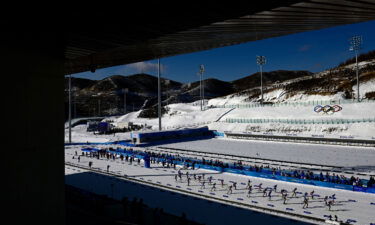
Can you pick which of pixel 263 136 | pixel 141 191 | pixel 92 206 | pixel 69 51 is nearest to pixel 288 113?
pixel 263 136

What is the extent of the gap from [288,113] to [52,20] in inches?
1746

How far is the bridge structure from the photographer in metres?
4.31

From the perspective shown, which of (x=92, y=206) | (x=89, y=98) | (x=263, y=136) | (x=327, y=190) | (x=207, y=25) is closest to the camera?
(x=207, y=25)

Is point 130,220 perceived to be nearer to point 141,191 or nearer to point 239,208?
point 239,208

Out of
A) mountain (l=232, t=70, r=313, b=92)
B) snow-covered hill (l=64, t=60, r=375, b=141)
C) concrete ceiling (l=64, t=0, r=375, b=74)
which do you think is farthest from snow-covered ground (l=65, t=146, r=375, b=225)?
mountain (l=232, t=70, r=313, b=92)

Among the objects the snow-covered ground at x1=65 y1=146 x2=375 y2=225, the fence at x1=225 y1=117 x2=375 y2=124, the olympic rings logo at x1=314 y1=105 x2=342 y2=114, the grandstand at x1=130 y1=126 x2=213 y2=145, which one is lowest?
the snow-covered ground at x1=65 y1=146 x2=375 y2=225

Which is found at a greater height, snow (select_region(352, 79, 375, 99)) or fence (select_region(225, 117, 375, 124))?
snow (select_region(352, 79, 375, 99))

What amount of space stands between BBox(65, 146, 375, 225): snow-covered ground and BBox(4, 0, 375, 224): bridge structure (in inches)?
287

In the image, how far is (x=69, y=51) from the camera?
695 cm

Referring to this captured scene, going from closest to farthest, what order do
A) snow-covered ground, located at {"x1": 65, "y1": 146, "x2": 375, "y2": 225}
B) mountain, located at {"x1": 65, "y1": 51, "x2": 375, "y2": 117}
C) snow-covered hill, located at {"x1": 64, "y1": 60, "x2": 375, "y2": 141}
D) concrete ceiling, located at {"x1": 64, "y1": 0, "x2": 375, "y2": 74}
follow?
concrete ceiling, located at {"x1": 64, "y1": 0, "x2": 375, "y2": 74} → snow-covered ground, located at {"x1": 65, "y1": 146, "x2": 375, "y2": 225} → snow-covered hill, located at {"x1": 64, "y1": 60, "x2": 375, "y2": 141} → mountain, located at {"x1": 65, "y1": 51, "x2": 375, "y2": 117}

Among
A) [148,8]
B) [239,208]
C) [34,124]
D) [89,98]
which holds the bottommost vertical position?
[239,208]

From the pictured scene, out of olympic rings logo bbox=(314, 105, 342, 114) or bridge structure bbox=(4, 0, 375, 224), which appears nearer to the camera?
bridge structure bbox=(4, 0, 375, 224)

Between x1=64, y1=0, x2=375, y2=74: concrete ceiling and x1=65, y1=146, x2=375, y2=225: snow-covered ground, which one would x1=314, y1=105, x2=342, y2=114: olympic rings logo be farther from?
x1=64, y1=0, x2=375, y2=74: concrete ceiling

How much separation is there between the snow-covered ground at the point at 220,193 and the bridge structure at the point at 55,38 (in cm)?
729
